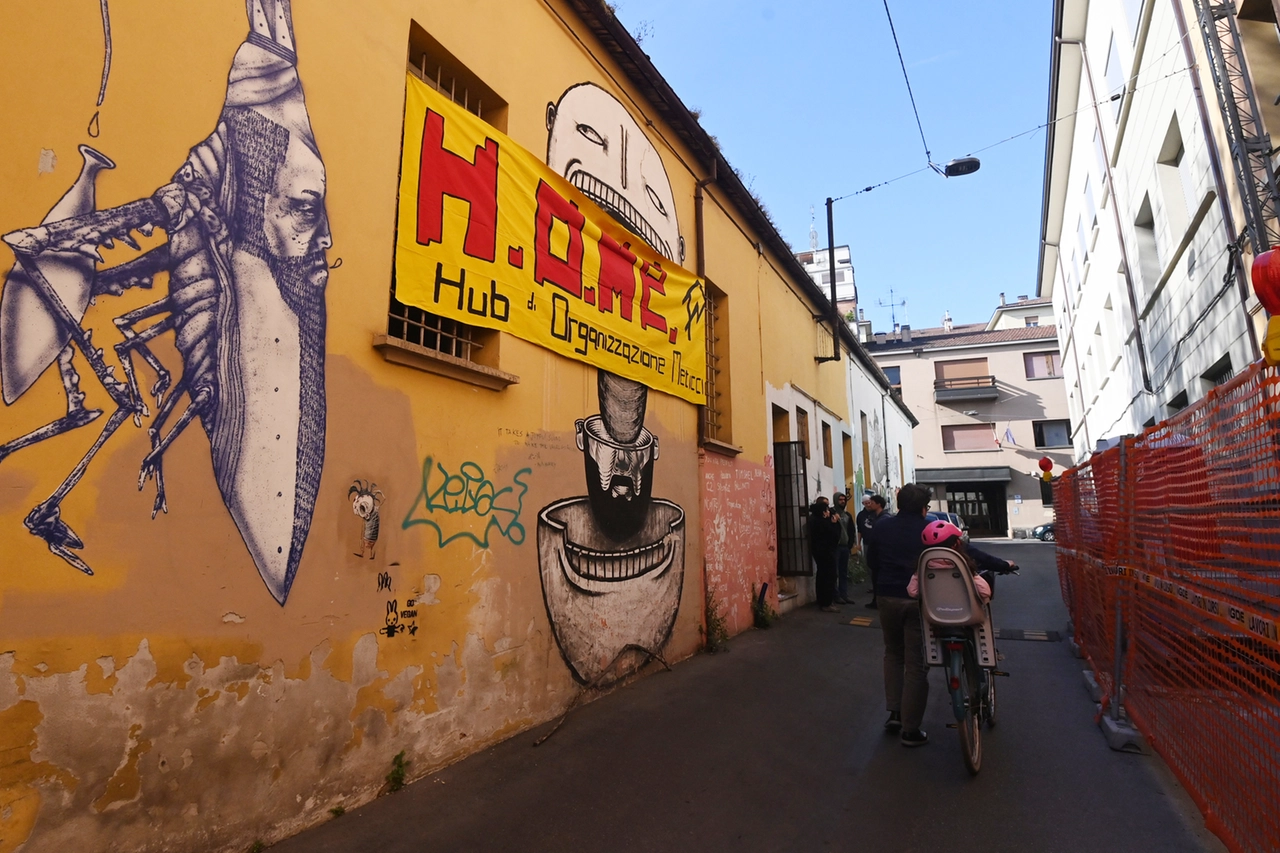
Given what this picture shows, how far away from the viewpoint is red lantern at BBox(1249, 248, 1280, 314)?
8.13 feet

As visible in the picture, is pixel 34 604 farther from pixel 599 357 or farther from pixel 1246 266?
pixel 1246 266

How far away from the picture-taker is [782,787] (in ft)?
12.6

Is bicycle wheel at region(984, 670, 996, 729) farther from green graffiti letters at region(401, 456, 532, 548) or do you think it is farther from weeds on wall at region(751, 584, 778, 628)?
weeds on wall at region(751, 584, 778, 628)

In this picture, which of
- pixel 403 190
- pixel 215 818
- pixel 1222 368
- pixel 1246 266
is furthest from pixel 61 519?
pixel 1222 368

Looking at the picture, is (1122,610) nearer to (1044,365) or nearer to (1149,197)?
(1149,197)

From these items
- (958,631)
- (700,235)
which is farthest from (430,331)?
(700,235)

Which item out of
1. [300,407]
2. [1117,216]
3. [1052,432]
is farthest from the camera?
[1052,432]

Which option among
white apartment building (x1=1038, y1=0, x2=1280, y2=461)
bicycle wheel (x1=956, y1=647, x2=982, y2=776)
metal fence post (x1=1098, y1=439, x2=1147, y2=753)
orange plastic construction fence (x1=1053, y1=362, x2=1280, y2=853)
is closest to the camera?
orange plastic construction fence (x1=1053, y1=362, x2=1280, y2=853)

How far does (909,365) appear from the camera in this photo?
35.8 m

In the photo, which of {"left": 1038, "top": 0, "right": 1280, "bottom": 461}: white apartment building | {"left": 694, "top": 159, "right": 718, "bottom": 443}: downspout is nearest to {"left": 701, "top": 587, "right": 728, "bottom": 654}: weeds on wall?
{"left": 694, "top": 159, "right": 718, "bottom": 443}: downspout

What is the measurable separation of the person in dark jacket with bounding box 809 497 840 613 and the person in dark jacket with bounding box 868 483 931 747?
5.53 m

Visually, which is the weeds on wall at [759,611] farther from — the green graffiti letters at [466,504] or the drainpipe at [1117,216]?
the drainpipe at [1117,216]

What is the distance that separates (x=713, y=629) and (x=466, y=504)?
13.4ft

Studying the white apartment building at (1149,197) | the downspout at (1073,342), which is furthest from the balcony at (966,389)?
the white apartment building at (1149,197)
